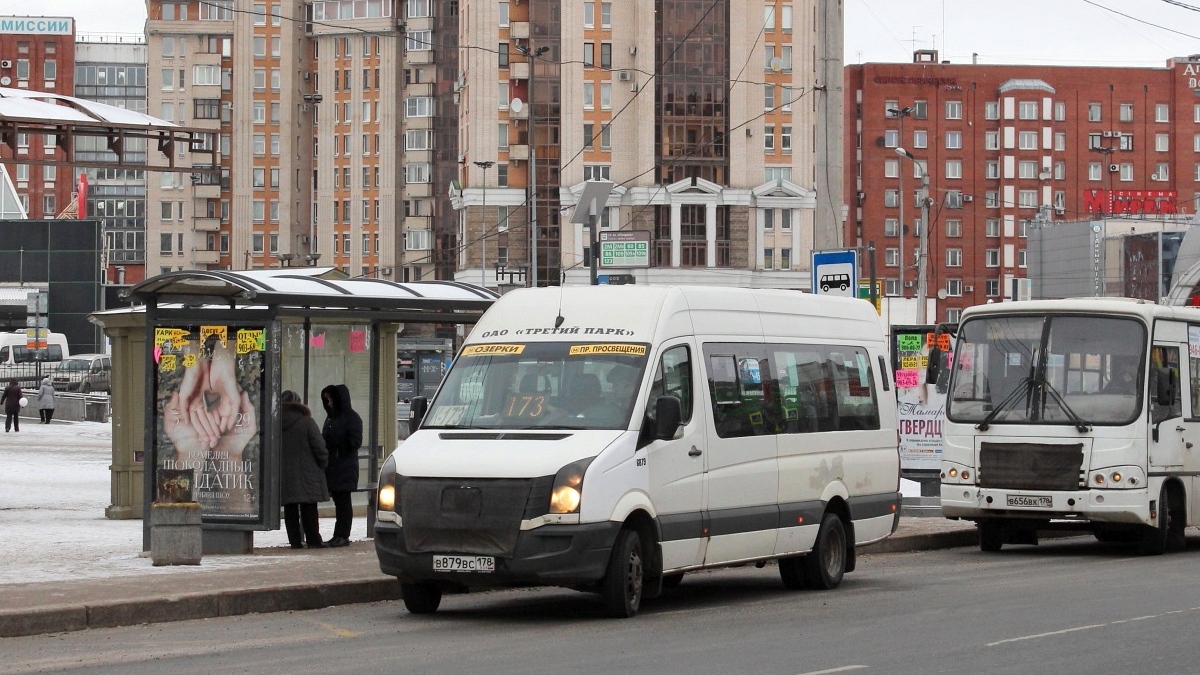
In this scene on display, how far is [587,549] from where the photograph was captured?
1224 cm

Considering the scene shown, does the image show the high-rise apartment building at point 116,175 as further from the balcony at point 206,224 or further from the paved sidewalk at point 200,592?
the paved sidewalk at point 200,592

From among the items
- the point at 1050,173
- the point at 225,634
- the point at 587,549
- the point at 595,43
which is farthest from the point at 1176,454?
the point at 1050,173

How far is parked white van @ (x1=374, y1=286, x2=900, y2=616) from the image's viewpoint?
40.4 ft

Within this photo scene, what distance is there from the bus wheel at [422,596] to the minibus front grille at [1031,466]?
28.6 ft

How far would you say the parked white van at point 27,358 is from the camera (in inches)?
3157

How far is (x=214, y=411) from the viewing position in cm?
1716

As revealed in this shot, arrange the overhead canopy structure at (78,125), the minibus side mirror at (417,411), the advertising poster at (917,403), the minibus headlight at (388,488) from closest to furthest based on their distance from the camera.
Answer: the minibus headlight at (388,488) → the minibus side mirror at (417,411) → the overhead canopy structure at (78,125) → the advertising poster at (917,403)

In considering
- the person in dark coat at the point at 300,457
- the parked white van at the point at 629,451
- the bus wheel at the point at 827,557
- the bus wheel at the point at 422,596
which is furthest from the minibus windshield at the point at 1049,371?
→ the bus wheel at the point at 422,596

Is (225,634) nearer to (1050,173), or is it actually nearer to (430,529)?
(430,529)

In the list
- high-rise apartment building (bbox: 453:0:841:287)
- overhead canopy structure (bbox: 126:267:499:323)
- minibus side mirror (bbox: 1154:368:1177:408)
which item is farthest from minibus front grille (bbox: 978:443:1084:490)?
high-rise apartment building (bbox: 453:0:841:287)

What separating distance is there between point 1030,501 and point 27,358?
78.8 meters

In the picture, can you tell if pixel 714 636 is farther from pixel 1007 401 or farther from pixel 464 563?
pixel 1007 401

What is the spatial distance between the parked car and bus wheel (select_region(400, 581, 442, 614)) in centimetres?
7109

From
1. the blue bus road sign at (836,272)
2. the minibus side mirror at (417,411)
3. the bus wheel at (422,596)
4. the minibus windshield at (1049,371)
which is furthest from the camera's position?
the blue bus road sign at (836,272)
